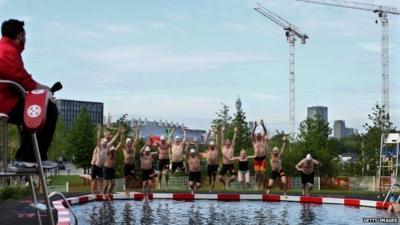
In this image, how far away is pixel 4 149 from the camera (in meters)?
4.39

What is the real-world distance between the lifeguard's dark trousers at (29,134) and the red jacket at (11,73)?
0.09 m

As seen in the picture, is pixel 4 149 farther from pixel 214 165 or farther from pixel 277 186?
pixel 277 186

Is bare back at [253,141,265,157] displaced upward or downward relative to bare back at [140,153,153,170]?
upward

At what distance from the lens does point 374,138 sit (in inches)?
1545

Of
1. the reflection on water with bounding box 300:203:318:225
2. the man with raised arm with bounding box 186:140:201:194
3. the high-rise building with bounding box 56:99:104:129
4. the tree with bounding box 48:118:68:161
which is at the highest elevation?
the high-rise building with bounding box 56:99:104:129

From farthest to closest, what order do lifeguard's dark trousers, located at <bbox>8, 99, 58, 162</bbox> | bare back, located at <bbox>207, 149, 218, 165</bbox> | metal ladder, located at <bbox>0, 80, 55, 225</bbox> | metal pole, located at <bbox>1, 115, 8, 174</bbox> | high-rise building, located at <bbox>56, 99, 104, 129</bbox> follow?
high-rise building, located at <bbox>56, 99, 104, 129</bbox> < bare back, located at <bbox>207, 149, 218, 165</bbox> < lifeguard's dark trousers, located at <bbox>8, 99, 58, 162</bbox> < metal pole, located at <bbox>1, 115, 8, 174</bbox> < metal ladder, located at <bbox>0, 80, 55, 225</bbox>

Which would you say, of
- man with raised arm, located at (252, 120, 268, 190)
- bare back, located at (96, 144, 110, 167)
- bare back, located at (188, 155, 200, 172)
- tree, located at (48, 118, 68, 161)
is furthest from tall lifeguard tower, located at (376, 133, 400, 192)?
tree, located at (48, 118, 68, 161)

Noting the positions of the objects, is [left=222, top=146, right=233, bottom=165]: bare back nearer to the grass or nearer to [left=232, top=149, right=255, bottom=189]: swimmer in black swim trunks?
[left=232, top=149, right=255, bottom=189]: swimmer in black swim trunks

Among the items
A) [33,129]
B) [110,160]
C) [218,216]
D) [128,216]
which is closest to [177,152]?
[110,160]

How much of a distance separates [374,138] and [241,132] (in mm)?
9349

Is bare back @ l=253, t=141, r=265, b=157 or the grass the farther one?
bare back @ l=253, t=141, r=265, b=157

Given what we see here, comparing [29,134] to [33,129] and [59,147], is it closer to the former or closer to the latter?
[33,129]

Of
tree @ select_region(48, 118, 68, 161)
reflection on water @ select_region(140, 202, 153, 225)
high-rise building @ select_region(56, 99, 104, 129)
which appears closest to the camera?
reflection on water @ select_region(140, 202, 153, 225)

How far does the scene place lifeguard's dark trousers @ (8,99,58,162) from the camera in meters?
4.70
